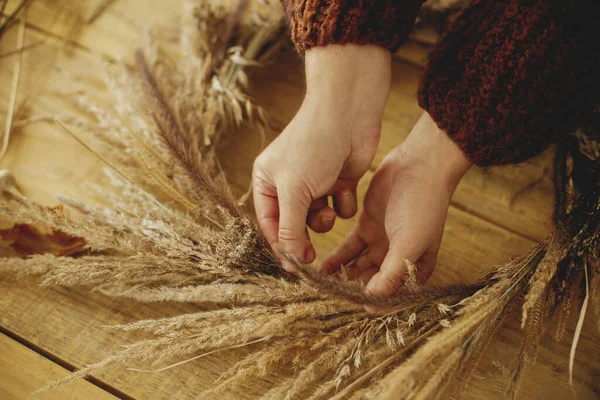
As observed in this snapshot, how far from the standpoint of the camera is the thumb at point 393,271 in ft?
2.37

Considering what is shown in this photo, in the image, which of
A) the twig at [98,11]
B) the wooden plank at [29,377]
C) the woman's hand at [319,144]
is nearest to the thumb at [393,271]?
the woman's hand at [319,144]

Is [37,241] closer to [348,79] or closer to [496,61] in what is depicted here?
[348,79]

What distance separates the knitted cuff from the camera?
697 millimetres

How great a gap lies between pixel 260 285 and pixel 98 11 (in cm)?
98

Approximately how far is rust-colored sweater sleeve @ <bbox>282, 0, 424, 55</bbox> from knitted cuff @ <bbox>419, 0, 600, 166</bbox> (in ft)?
0.29

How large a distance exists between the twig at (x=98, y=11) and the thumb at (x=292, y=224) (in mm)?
844

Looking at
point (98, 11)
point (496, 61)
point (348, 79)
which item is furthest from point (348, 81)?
point (98, 11)

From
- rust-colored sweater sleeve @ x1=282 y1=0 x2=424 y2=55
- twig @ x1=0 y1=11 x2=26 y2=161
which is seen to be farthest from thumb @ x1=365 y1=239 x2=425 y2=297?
twig @ x1=0 y1=11 x2=26 y2=161

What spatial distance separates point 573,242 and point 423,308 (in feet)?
0.87

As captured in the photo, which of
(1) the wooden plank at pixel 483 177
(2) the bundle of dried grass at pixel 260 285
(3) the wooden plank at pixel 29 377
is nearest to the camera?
(2) the bundle of dried grass at pixel 260 285

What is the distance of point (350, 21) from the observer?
78 centimetres

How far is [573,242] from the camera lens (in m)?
0.71

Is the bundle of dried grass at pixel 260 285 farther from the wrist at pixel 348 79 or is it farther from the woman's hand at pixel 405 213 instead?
the wrist at pixel 348 79

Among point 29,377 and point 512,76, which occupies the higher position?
point 512,76
